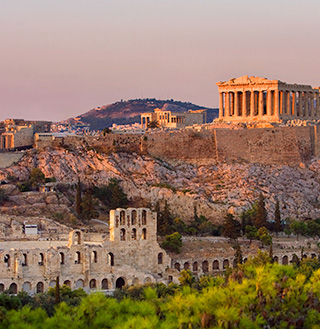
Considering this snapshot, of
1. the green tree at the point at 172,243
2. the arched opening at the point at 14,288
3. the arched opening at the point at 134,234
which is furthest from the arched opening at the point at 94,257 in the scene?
the green tree at the point at 172,243

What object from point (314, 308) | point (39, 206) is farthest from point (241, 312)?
point (39, 206)

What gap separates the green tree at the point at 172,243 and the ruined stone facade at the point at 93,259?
8.03ft

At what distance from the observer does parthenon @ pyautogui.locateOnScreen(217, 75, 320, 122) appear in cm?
10281

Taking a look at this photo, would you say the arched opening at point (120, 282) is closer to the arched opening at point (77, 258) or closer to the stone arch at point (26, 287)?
the arched opening at point (77, 258)

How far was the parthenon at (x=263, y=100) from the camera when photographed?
103 meters

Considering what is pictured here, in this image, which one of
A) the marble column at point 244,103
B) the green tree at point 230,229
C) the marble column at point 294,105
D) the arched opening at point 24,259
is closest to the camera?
the arched opening at point 24,259

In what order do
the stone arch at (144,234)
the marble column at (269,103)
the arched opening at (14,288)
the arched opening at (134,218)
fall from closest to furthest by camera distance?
the arched opening at (14,288)
the arched opening at (134,218)
the stone arch at (144,234)
the marble column at (269,103)

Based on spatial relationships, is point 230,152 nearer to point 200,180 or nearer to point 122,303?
point 200,180

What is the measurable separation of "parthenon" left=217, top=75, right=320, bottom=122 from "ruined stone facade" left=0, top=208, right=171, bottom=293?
111ft

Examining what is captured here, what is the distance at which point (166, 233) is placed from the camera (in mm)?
76812

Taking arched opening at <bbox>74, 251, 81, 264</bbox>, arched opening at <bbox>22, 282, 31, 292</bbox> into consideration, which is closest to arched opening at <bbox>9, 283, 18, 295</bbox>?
arched opening at <bbox>22, 282, 31, 292</bbox>

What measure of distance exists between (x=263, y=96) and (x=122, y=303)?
5578 centimetres

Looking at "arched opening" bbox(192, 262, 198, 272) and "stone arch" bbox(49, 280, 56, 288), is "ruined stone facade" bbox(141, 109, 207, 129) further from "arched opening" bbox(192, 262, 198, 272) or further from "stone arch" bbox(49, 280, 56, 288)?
"stone arch" bbox(49, 280, 56, 288)

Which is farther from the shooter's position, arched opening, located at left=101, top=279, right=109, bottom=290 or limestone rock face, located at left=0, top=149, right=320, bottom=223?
limestone rock face, located at left=0, top=149, right=320, bottom=223
